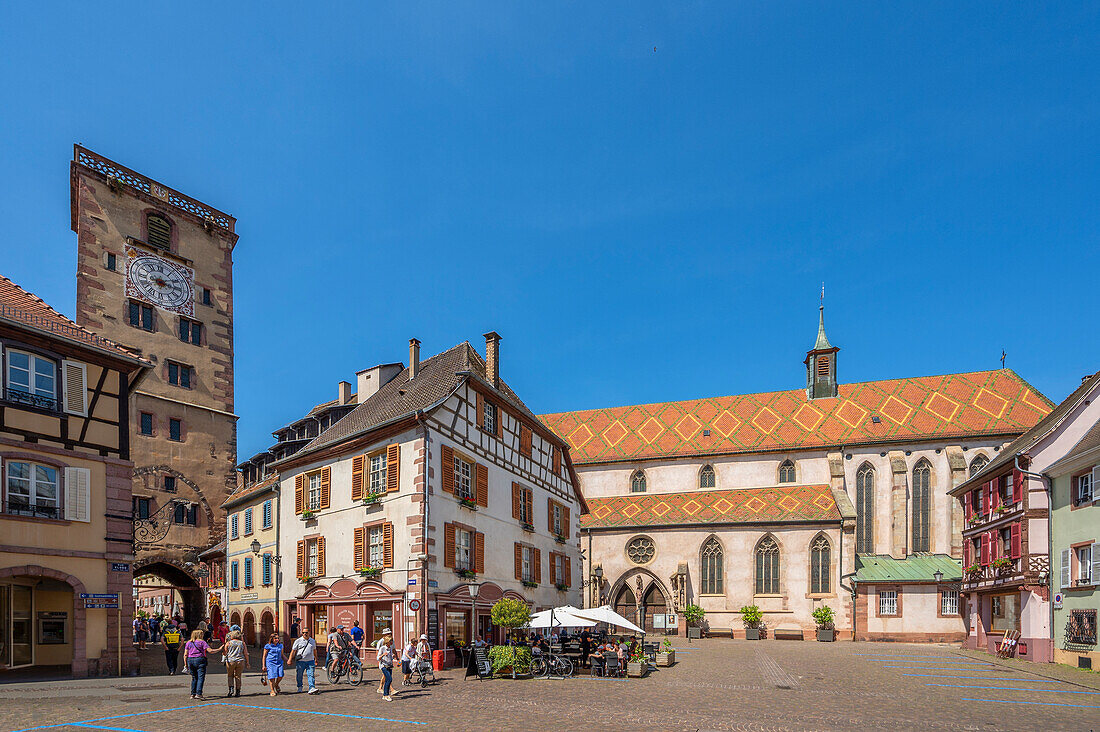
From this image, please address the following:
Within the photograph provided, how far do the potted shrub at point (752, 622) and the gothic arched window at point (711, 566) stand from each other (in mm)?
2540

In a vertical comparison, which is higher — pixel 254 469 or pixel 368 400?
pixel 368 400

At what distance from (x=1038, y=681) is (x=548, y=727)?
15584mm

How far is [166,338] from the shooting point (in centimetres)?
3922

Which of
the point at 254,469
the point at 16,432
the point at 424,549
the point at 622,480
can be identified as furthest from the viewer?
the point at 622,480

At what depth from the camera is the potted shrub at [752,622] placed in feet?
147

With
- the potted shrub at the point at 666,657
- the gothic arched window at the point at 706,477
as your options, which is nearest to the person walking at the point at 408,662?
the potted shrub at the point at 666,657

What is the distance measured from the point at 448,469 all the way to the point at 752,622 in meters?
26.2

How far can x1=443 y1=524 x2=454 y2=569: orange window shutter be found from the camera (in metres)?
25.2

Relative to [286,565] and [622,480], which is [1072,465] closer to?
[286,565]

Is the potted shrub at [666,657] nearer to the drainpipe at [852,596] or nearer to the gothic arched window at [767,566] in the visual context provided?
the drainpipe at [852,596]

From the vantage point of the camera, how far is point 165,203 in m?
40.4

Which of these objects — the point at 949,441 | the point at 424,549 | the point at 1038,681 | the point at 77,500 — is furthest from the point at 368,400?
the point at 949,441

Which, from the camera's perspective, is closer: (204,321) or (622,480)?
(204,321)

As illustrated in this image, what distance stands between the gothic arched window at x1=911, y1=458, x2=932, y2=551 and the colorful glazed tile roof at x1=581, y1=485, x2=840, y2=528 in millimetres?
4844
